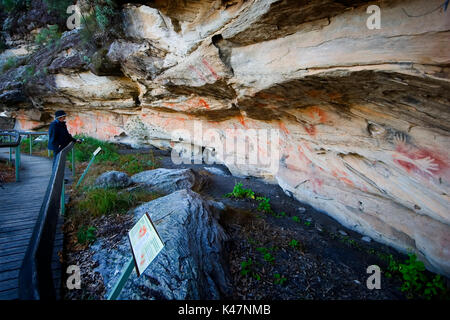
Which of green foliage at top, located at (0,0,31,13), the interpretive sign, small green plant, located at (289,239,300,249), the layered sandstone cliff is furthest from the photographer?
green foliage at top, located at (0,0,31,13)

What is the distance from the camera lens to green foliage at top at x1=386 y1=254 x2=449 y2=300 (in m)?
3.43

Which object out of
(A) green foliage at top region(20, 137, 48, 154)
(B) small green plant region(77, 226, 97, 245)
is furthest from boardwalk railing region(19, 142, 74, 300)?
(A) green foliage at top region(20, 137, 48, 154)

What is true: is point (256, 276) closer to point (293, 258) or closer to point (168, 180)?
point (293, 258)

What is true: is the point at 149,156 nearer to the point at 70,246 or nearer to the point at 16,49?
the point at 70,246

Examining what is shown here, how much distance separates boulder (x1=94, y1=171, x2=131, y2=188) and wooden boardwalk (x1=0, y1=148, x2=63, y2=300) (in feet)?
3.65

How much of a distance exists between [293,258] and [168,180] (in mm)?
3886

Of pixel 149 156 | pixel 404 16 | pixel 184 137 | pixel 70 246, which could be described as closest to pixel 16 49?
pixel 149 156

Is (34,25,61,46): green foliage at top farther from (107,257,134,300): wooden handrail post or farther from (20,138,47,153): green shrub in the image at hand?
(107,257,134,300): wooden handrail post

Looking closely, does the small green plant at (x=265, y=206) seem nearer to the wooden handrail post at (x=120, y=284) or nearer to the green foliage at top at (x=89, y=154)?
the wooden handrail post at (x=120, y=284)

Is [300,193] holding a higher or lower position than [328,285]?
higher

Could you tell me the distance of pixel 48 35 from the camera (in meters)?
11.6

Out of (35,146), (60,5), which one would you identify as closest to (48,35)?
(60,5)
